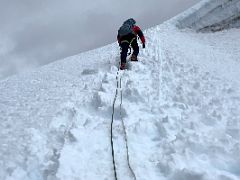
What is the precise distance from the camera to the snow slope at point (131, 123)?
5.73 metres

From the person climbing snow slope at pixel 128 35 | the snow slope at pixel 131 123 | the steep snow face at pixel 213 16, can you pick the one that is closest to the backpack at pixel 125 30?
the person climbing snow slope at pixel 128 35

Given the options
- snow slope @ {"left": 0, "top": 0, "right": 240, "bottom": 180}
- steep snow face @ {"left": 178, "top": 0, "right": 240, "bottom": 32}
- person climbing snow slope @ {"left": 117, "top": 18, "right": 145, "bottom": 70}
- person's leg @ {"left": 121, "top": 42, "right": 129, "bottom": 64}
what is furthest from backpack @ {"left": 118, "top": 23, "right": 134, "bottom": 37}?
steep snow face @ {"left": 178, "top": 0, "right": 240, "bottom": 32}

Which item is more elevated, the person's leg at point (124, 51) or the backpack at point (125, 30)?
the backpack at point (125, 30)

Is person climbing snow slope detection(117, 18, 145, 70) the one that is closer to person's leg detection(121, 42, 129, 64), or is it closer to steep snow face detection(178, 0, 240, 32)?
person's leg detection(121, 42, 129, 64)

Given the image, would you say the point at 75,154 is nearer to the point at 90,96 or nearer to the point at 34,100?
the point at 90,96

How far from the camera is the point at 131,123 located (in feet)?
24.0

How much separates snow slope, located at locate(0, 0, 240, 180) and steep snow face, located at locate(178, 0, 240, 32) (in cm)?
1068

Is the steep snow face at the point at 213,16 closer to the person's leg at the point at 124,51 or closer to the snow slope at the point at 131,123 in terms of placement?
the snow slope at the point at 131,123

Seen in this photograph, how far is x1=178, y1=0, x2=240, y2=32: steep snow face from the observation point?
23.3m

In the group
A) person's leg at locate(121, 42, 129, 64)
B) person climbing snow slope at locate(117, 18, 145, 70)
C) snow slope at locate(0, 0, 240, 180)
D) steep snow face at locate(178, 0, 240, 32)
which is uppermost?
steep snow face at locate(178, 0, 240, 32)

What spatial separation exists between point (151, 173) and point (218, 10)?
21.4 m

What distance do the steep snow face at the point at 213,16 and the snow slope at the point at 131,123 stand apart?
10.7 metres

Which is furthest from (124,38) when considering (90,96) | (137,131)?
(137,131)

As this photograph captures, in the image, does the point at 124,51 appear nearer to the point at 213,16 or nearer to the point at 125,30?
the point at 125,30
